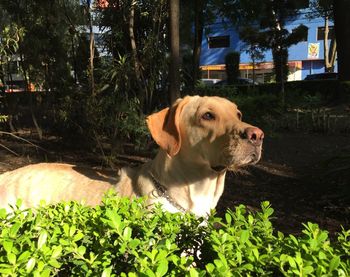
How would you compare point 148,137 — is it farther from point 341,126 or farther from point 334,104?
point 334,104

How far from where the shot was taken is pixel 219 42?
55.2 m

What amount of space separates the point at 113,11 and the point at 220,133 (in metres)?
5.58

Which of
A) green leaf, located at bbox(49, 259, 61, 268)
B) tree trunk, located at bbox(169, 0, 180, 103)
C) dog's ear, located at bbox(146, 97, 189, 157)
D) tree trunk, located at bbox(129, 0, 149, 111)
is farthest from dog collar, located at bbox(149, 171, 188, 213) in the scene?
tree trunk, located at bbox(129, 0, 149, 111)

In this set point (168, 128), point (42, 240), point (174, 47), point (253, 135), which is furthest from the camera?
point (174, 47)

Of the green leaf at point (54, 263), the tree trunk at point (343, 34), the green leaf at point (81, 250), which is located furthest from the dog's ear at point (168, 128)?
the tree trunk at point (343, 34)

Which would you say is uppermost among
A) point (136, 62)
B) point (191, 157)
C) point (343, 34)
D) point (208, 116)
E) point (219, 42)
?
point (219, 42)

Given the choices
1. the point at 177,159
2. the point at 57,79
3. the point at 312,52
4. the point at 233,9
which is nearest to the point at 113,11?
the point at 57,79

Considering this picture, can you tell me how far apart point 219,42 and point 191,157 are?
176ft

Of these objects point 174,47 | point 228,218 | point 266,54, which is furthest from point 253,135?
point 266,54

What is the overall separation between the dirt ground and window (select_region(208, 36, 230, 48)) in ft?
146

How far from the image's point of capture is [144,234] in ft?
6.44

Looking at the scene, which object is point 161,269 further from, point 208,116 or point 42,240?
point 208,116

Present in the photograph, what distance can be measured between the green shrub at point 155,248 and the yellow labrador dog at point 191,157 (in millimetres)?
719

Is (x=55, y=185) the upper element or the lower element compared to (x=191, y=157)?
lower
